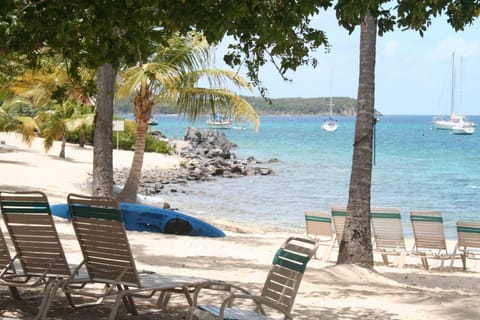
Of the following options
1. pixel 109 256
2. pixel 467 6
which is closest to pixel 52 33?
pixel 109 256

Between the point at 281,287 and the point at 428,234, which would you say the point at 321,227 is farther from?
the point at 281,287

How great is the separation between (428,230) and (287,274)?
8.25 m

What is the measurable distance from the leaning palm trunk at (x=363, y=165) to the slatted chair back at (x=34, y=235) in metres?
5.14

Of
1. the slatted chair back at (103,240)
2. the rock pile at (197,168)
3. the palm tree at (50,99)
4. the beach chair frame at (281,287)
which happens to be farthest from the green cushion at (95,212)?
the rock pile at (197,168)

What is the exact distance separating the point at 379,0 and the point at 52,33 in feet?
9.24

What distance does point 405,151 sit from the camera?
264ft

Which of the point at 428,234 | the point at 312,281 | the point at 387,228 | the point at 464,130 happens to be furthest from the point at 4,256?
the point at 464,130

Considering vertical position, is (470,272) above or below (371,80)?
below

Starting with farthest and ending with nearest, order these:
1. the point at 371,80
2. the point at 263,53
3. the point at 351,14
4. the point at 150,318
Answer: the point at 371,80 → the point at 263,53 → the point at 150,318 → the point at 351,14

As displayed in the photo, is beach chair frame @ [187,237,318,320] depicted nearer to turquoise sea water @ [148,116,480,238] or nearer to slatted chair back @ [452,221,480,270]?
slatted chair back @ [452,221,480,270]

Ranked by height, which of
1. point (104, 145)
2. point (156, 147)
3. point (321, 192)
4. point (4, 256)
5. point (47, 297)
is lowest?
point (321, 192)

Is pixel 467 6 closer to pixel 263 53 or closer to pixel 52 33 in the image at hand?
pixel 263 53

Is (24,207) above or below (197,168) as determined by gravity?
above

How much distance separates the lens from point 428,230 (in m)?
13.1
